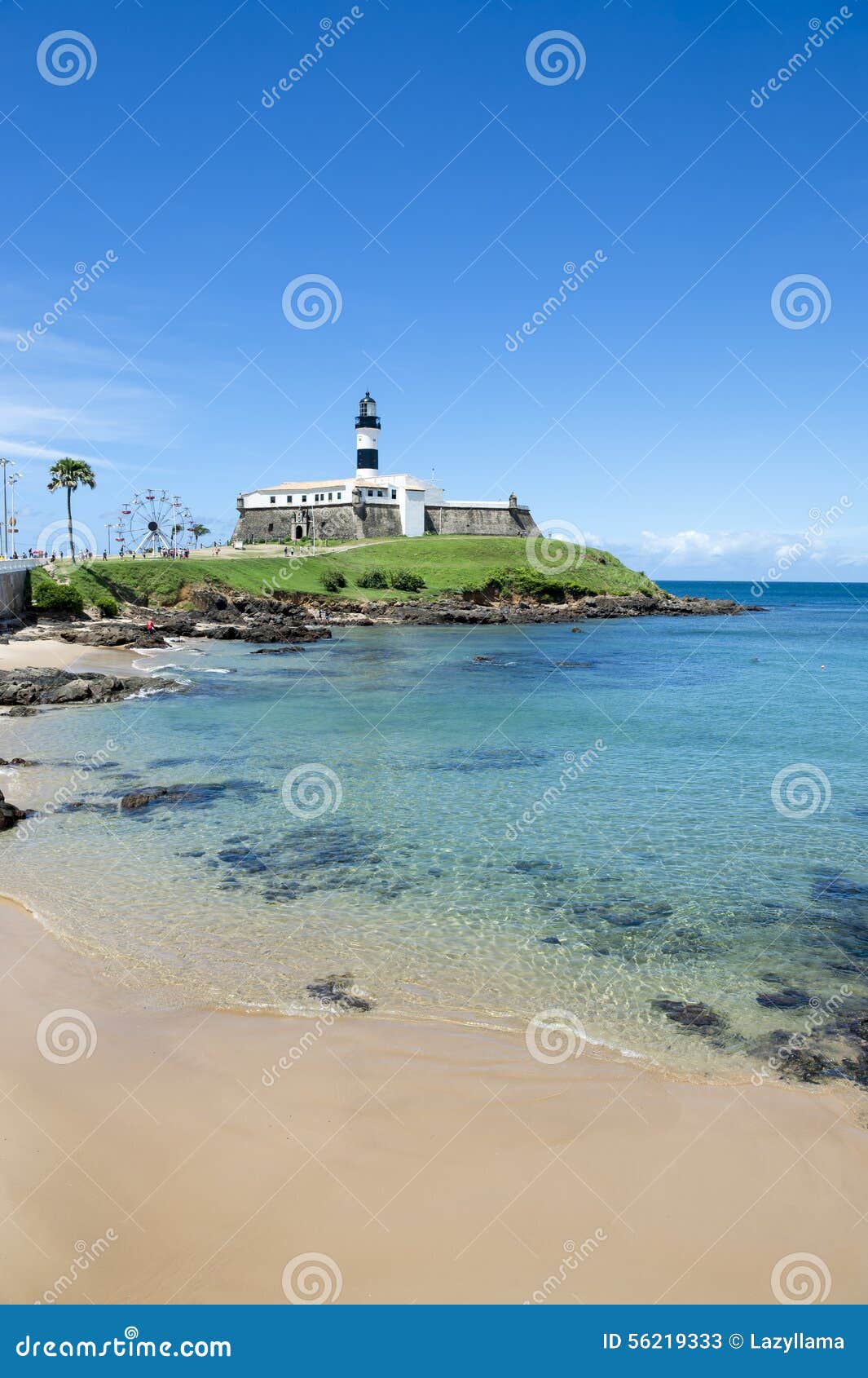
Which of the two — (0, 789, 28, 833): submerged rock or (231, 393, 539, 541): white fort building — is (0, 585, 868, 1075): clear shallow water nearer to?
(0, 789, 28, 833): submerged rock

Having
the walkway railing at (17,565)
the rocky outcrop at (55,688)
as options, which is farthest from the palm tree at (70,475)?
the rocky outcrop at (55,688)

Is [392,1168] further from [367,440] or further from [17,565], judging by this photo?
[367,440]

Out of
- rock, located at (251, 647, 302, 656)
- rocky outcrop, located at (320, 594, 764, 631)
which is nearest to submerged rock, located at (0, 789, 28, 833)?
rock, located at (251, 647, 302, 656)

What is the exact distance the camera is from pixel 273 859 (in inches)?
712

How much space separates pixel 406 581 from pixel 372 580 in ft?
12.7

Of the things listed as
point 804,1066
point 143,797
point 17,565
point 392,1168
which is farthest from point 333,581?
point 392,1168

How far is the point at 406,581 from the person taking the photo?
9744 centimetres

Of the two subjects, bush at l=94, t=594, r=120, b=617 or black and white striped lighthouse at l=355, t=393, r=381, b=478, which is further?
black and white striped lighthouse at l=355, t=393, r=381, b=478

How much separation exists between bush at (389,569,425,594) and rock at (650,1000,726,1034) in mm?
85917

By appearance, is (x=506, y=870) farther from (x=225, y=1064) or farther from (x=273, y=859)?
(x=225, y=1064)

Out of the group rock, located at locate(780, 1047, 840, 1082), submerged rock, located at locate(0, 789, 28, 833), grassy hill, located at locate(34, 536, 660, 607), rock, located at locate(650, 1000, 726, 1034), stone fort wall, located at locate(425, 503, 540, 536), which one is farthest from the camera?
stone fort wall, located at locate(425, 503, 540, 536)

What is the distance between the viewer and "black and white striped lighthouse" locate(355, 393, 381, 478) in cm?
Result: 13012
